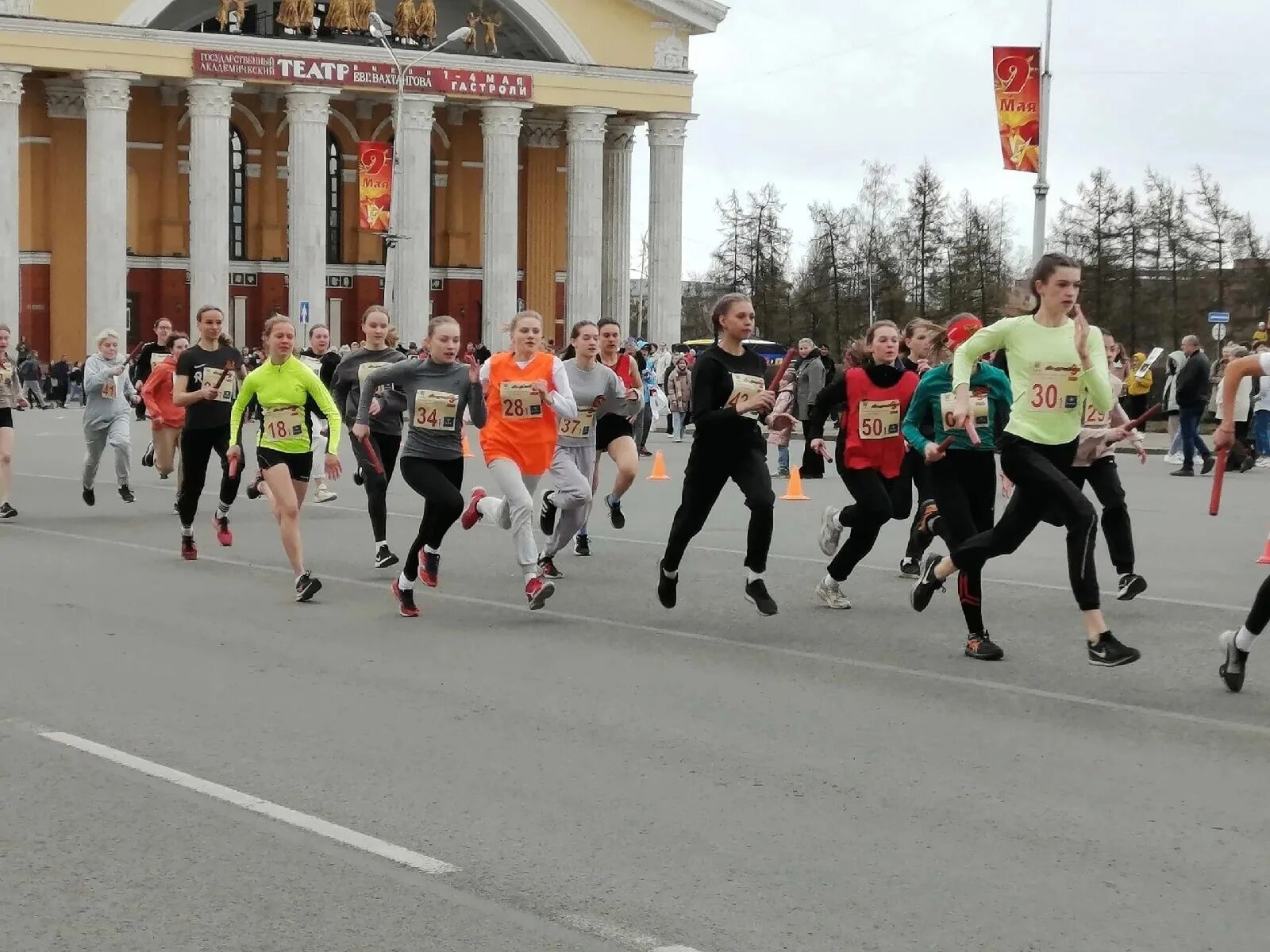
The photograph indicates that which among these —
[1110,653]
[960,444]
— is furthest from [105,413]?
[1110,653]

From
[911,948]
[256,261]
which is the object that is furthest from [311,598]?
[256,261]

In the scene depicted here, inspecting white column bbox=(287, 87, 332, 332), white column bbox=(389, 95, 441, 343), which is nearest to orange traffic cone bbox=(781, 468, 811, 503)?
white column bbox=(389, 95, 441, 343)

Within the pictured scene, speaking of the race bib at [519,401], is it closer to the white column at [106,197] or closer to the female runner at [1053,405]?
the female runner at [1053,405]

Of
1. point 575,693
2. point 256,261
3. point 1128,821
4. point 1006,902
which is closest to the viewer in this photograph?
point 1006,902

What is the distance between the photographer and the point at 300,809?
682 centimetres

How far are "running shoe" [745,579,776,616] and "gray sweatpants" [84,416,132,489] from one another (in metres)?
10.6

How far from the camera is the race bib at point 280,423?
13414 mm

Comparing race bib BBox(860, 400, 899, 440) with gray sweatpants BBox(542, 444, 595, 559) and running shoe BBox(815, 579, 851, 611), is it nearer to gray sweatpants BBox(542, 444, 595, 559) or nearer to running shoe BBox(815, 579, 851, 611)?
running shoe BBox(815, 579, 851, 611)

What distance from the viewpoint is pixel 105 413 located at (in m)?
20.7

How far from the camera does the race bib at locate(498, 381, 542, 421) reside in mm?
12516

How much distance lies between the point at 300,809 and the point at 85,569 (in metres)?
8.49

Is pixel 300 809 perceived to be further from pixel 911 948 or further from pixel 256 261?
pixel 256 261

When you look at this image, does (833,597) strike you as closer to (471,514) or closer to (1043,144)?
(471,514)

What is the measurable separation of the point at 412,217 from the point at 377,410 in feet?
179
